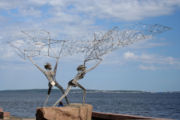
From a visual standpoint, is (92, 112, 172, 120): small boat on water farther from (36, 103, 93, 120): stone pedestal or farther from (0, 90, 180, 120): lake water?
(0, 90, 180, 120): lake water

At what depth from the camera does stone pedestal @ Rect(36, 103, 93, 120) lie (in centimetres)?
1397

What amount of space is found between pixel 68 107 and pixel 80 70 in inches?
71.9

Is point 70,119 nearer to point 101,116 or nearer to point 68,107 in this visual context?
point 68,107

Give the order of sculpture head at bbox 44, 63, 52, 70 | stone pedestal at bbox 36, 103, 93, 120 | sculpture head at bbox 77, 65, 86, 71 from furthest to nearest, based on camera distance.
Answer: sculpture head at bbox 77, 65, 86, 71, sculpture head at bbox 44, 63, 52, 70, stone pedestal at bbox 36, 103, 93, 120

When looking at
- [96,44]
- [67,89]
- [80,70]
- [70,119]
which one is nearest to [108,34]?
[96,44]

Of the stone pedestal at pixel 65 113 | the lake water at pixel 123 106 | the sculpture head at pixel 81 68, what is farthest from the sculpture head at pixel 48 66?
the lake water at pixel 123 106

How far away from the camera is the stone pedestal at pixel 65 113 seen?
14.0 m

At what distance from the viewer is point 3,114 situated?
20.3 metres

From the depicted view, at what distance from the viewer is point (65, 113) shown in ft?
47.0

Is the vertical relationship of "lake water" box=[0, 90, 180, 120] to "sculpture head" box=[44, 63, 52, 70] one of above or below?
below

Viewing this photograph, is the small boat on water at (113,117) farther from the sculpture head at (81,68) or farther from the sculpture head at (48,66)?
the sculpture head at (48,66)

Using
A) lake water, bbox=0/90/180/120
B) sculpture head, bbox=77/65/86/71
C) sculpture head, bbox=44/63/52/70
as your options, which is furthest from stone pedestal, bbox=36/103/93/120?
lake water, bbox=0/90/180/120

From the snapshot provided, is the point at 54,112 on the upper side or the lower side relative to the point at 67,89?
lower

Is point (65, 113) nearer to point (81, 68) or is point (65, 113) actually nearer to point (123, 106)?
point (81, 68)
